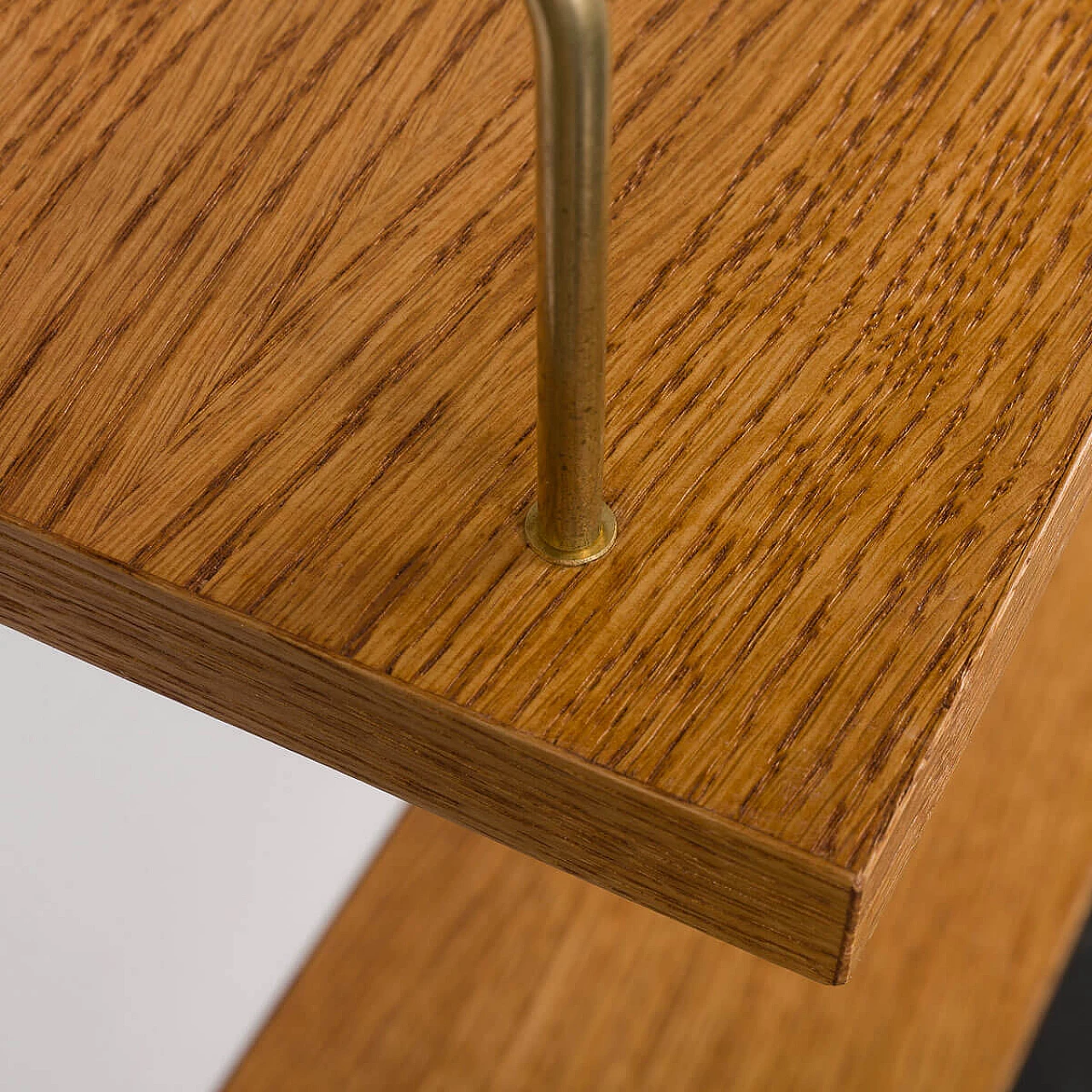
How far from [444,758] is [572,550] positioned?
0.04m

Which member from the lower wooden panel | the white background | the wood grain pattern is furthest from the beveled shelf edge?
the lower wooden panel

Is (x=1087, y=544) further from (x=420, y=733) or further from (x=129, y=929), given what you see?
(x=420, y=733)

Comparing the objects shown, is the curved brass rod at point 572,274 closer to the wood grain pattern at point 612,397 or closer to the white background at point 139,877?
the wood grain pattern at point 612,397

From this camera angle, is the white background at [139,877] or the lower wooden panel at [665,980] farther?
the lower wooden panel at [665,980]

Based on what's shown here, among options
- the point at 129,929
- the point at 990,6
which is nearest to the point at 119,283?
the point at 990,6

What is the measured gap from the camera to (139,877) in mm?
515

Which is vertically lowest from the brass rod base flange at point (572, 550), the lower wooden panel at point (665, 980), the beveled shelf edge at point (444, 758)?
the beveled shelf edge at point (444, 758)

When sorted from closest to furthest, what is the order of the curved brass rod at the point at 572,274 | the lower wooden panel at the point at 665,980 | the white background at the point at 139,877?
the curved brass rod at the point at 572,274 → the white background at the point at 139,877 → the lower wooden panel at the point at 665,980

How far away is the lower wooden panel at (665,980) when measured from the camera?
659 millimetres

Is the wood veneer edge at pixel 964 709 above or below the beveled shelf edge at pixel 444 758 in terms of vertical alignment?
above

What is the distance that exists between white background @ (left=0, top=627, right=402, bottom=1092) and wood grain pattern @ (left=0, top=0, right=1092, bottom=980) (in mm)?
160

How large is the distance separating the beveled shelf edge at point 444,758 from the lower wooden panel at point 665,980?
44 centimetres

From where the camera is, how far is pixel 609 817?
0.22 meters

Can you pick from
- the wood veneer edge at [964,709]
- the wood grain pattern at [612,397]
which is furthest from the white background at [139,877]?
the wood veneer edge at [964,709]
